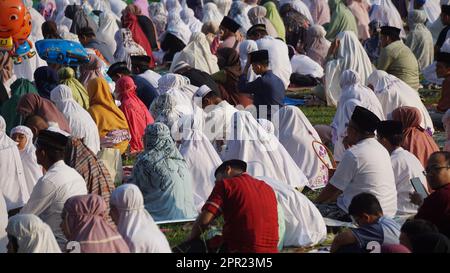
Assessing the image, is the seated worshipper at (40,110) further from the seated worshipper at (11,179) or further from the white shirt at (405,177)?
the white shirt at (405,177)

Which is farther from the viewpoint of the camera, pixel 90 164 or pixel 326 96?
pixel 326 96

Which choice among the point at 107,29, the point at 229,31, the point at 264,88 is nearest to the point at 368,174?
the point at 264,88

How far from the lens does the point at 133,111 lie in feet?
43.5

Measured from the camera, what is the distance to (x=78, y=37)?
16.9 metres

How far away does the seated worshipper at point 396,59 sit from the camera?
15406 mm

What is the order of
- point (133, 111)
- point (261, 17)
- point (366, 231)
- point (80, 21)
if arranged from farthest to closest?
point (261, 17), point (80, 21), point (133, 111), point (366, 231)

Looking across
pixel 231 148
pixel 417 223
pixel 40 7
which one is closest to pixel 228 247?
pixel 417 223

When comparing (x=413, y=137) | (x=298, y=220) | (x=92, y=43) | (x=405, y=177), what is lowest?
(x=298, y=220)

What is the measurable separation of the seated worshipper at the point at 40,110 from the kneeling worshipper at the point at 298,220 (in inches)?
107

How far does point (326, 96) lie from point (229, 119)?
14.1ft

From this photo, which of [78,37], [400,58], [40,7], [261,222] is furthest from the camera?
[40,7]

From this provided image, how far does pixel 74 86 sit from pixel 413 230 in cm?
609

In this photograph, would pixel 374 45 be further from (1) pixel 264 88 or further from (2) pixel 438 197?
(2) pixel 438 197
